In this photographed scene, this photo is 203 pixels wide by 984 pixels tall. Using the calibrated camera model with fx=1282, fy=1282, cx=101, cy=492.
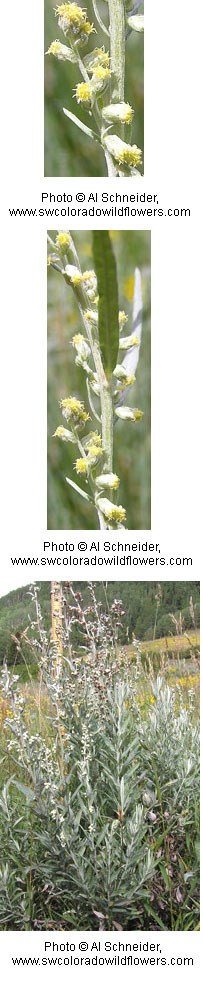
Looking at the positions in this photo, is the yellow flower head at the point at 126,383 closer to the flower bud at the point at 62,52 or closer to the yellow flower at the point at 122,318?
the yellow flower at the point at 122,318

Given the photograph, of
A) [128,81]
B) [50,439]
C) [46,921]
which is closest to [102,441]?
[50,439]

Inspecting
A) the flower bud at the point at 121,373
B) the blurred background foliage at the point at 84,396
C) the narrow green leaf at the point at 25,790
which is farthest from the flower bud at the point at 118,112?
the narrow green leaf at the point at 25,790

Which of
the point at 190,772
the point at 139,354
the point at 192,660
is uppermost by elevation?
the point at 139,354

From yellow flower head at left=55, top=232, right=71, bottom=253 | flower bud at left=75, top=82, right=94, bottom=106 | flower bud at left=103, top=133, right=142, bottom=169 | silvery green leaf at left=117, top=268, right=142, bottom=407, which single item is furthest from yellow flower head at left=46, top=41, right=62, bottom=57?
silvery green leaf at left=117, top=268, right=142, bottom=407

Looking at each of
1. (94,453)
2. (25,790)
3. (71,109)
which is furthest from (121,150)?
(25,790)

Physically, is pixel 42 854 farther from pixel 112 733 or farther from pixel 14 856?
pixel 112 733

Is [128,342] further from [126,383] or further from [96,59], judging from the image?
[96,59]

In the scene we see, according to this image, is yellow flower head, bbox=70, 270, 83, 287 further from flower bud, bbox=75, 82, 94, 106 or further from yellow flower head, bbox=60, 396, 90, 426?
flower bud, bbox=75, 82, 94, 106
